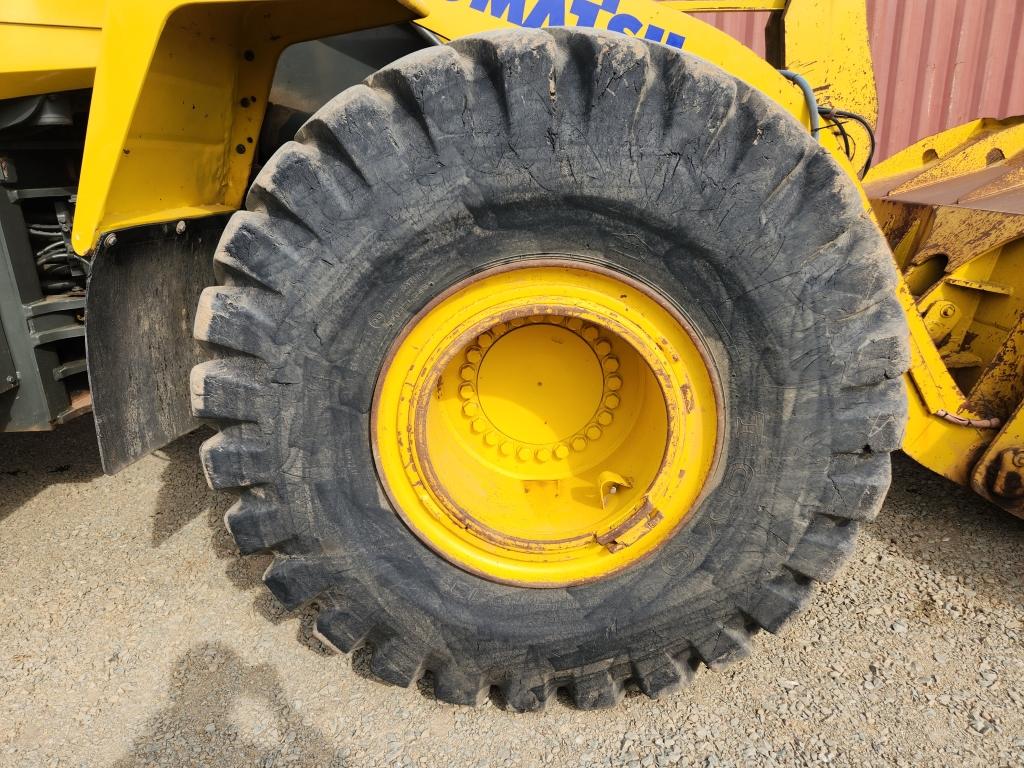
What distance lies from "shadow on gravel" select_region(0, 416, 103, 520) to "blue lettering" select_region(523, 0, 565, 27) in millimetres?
2809

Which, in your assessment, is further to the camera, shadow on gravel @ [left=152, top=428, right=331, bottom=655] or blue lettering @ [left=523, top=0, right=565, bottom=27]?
shadow on gravel @ [left=152, top=428, right=331, bottom=655]

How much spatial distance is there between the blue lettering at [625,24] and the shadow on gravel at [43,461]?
2977 mm

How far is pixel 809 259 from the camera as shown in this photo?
1563 millimetres

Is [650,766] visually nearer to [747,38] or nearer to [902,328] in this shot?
[902,328]

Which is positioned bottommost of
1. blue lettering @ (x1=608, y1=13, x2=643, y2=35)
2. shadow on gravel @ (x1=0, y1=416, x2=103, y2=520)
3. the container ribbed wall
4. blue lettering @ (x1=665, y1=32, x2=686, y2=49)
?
shadow on gravel @ (x1=0, y1=416, x2=103, y2=520)

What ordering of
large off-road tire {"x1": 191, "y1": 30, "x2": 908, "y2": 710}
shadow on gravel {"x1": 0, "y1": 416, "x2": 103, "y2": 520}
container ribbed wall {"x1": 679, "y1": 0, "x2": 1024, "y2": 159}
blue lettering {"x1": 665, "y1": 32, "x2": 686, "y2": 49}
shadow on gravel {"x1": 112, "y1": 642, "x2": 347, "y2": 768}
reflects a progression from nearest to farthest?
large off-road tire {"x1": 191, "y1": 30, "x2": 908, "y2": 710} < shadow on gravel {"x1": 112, "y1": 642, "x2": 347, "y2": 768} < blue lettering {"x1": 665, "y1": 32, "x2": 686, "y2": 49} < shadow on gravel {"x1": 0, "y1": 416, "x2": 103, "y2": 520} < container ribbed wall {"x1": 679, "y1": 0, "x2": 1024, "y2": 159}

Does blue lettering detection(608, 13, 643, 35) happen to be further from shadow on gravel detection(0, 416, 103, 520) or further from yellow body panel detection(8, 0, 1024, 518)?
shadow on gravel detection(0, 416, 103, 520)

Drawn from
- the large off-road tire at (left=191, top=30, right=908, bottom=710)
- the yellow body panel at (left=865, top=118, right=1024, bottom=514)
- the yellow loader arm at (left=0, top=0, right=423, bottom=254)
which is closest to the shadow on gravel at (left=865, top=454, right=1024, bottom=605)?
the yellow body panel at (left=865, top=118, right=1024, bottom=514)

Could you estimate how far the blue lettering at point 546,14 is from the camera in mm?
1902

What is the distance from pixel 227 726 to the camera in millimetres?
1844

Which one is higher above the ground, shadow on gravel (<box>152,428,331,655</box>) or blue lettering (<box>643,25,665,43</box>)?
blue lettering (<box>643,25,665,43</box>)

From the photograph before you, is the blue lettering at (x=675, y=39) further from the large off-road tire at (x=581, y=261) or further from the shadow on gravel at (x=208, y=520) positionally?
the shadow on gravel at (x=208, y=520)

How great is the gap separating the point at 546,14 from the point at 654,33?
0.34 meters

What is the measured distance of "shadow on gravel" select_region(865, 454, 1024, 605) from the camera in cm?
237
